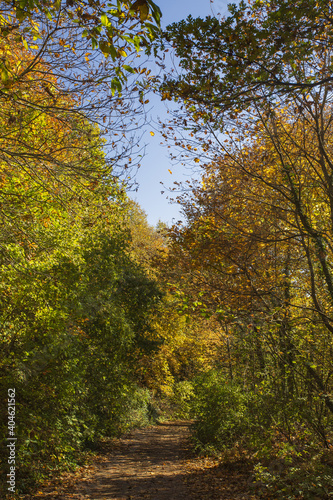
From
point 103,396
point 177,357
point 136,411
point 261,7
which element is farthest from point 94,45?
point 177,357

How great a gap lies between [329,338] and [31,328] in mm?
5657

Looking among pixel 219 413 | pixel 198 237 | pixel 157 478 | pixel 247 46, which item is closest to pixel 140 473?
pixel 157 478

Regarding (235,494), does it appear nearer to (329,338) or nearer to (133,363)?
(329,338)

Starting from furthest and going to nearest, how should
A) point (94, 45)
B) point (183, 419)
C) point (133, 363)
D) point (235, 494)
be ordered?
point (183, 419), point (133, 363), point (235, 494), point (94, 45)

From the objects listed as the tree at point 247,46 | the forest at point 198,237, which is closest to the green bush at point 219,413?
the forest at point 198,237

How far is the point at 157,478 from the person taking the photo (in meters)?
8.62

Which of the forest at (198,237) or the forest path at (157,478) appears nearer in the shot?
the forest at (198,237)

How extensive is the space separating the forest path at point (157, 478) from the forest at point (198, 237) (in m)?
0.54

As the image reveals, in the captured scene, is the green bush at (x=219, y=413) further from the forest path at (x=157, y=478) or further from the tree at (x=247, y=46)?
the tree at (x=247, y=46)

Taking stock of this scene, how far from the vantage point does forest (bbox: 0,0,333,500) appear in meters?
4.09

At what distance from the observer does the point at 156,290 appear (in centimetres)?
1609

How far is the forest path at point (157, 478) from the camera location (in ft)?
22.8

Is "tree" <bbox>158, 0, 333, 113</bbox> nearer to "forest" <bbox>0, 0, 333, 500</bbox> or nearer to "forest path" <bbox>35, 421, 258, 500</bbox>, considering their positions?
"forest" <bbox>0, 0, 333, 500</bbox>

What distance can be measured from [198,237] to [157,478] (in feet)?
21.0
